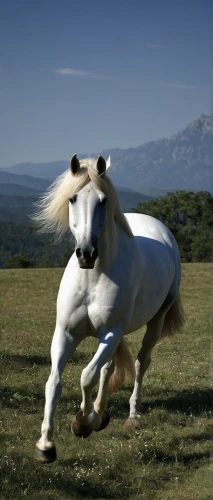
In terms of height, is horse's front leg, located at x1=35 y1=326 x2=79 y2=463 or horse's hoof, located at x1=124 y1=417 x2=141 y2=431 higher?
horse's front leg, located at x1=35 y1=326 x2=79 y2=463

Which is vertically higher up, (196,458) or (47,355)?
(196,458)

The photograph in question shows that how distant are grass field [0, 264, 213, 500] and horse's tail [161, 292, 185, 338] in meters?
1.03

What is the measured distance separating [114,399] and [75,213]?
4.53 m

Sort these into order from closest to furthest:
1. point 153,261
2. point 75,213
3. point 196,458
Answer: point 75,213, point 196,458, point 153,261

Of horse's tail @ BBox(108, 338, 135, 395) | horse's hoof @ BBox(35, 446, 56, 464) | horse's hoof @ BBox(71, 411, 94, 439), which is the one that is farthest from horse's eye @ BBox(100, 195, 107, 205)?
horse's tail @ BBox(108, 338, 135, 395)

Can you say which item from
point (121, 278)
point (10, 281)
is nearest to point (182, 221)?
point (10, 281)

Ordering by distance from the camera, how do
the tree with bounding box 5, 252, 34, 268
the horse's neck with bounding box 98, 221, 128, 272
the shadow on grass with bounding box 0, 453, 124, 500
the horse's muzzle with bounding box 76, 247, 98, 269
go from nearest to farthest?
A: the horse's muzzle with bounding box 76, 247, 98, 269, the shadow on grass with bounding box 0, 453, 124, 500, the horse's neck with bounding box 98, 221, 128, 272, the tree with bounding box 5, 252, 34, 268

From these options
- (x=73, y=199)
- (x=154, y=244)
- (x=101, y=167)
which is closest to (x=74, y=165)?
(x=101, y=167)

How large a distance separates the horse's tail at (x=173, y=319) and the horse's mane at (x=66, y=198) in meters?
3.13

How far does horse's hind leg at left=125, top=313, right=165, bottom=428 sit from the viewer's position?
8767 millimetres

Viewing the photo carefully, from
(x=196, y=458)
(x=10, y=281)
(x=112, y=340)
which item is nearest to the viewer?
(x=112, y=340)

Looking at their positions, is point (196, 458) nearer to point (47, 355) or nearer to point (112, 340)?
point (112, 340)

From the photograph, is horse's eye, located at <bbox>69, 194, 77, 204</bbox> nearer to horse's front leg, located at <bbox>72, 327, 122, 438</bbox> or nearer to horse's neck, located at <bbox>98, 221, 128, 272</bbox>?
horse's neck, located at <bbox>98, 221, 128, 272</bbox>

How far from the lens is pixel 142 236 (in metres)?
8.87
